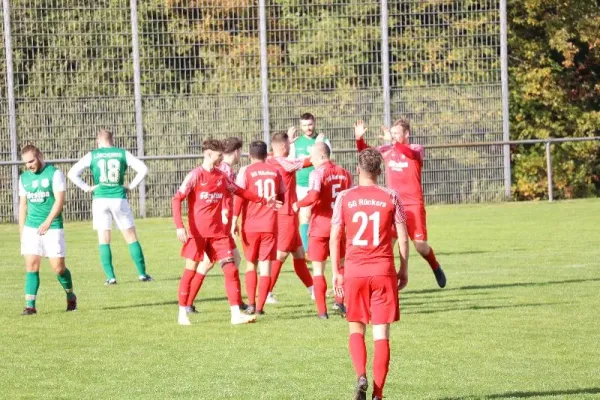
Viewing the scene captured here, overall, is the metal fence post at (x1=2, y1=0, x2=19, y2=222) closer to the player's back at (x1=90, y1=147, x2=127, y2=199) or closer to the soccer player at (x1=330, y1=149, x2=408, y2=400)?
the player's back at (x1=90, y1=147, x2=127, y2=199)

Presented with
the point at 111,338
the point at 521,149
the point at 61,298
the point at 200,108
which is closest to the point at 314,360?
the point at 111,338

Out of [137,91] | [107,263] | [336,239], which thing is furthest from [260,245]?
[137,91]

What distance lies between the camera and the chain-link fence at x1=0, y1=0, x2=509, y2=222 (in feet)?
97.3

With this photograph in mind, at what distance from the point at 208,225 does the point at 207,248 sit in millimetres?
246

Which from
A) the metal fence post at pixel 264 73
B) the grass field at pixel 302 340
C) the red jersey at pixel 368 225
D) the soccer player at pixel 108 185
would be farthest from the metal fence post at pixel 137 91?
the red jersey at pixel 368 225

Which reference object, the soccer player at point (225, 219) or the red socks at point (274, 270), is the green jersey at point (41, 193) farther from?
the red socks at point (274, 270)

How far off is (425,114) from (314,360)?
21.2 meters

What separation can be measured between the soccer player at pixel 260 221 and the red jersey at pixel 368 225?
4.66 m

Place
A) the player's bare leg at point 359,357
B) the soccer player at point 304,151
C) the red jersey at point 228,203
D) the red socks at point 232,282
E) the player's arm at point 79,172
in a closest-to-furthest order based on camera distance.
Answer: the player's bare leg at point 359,357, the red socks at point 232,282, the red jersey at point 228,203, the player's arm at point 79,172, the soccer player at point 304,151

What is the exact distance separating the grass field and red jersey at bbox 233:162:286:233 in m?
0.99

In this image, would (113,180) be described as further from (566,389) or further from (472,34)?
(472,34)

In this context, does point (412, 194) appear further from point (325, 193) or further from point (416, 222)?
point (325, 193)

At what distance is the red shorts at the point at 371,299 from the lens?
28.5ft

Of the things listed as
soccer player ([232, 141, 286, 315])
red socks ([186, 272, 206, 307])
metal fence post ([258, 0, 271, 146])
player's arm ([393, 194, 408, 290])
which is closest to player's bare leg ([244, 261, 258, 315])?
soccer player ([232, 141, 286, 315])
